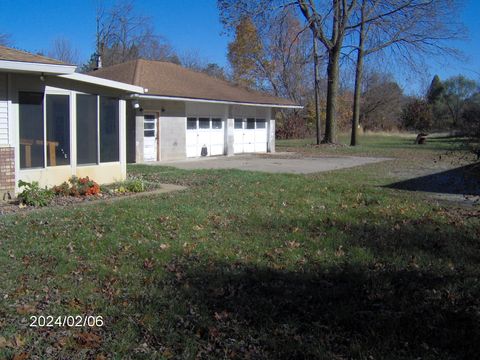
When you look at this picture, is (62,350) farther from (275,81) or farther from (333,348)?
(275,81)

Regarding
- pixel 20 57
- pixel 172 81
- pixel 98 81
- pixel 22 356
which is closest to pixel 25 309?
pixel 22 356

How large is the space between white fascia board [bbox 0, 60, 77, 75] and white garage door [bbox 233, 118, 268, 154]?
16.9 meters

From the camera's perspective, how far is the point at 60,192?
1081cm

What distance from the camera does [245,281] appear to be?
5266 millimetres

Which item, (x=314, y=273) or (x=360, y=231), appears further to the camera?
(x=360, y=231)

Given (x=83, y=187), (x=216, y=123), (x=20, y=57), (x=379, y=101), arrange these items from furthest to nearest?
(x=379, y=101)
(x=216, y=123)
(x=83, y=187)
(x=20, y=57)

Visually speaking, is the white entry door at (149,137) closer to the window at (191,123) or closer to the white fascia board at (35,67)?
the window at (191,123)

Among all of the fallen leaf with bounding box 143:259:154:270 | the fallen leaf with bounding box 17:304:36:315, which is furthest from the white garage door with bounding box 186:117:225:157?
the fallen leaf with bounding box 17:304:36:315

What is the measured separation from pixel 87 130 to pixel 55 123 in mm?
924

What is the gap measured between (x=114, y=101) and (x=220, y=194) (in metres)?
4.13

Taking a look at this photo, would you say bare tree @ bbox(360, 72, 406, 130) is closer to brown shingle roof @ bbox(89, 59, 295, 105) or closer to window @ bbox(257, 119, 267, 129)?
window @ bbox(257, 119, 267, 129)

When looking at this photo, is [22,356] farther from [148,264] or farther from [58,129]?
[58,129]

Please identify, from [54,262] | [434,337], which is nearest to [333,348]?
[434,337]

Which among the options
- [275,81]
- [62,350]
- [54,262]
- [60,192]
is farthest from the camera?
[275,81]
